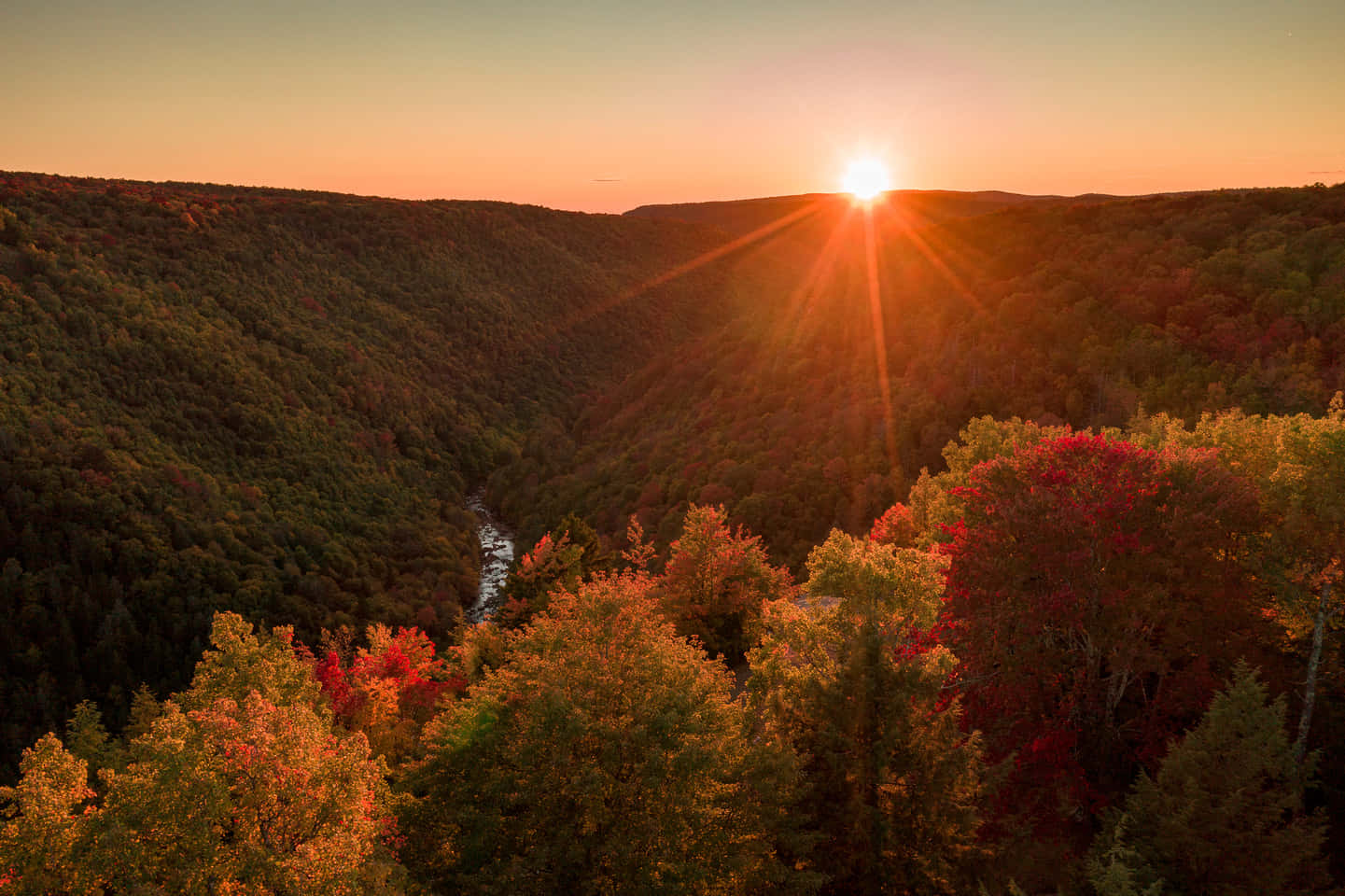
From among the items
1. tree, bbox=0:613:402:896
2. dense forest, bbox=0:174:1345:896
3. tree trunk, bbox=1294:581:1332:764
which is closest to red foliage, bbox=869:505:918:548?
dense forest, bbox=0:174:1345:896

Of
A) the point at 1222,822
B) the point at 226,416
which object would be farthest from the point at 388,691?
the point at 226,416

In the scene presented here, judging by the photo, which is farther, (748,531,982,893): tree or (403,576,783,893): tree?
(748,531,982,893): tree

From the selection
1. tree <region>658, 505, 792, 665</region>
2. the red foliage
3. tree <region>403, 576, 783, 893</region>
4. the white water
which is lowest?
the white water

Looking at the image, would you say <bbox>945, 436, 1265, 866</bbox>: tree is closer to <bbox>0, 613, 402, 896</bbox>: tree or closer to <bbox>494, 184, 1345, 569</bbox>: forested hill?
<bbox>0, 613, 402, 896</bbox>: tree

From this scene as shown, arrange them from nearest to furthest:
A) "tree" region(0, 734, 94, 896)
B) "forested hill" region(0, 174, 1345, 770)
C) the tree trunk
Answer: "tree" region(0, 734, 94, 896) < the tree trunk < "forested hill" region(0, 174, 1345, 770)

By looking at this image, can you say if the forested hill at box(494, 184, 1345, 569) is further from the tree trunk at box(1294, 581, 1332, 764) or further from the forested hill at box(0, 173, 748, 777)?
the tree trunk at box(1294, 581, 1332, 764)

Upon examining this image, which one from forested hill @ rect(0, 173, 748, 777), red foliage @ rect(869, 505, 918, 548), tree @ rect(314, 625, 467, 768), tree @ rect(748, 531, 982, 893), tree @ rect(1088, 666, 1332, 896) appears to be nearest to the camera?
tree @ rect(1088, 666, 1332, 896)

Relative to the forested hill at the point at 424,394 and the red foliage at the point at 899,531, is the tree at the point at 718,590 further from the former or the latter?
the forested hill at the point at 424,394

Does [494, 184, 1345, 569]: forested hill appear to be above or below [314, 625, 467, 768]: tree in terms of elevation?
above
